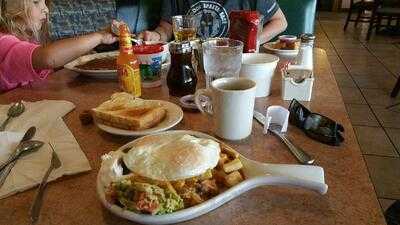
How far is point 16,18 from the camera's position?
126cm

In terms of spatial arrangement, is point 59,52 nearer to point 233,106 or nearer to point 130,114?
point 130,114

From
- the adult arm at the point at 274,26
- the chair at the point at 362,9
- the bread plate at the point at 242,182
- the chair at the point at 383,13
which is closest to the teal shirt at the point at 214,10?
the adult arm at the point at 274,26

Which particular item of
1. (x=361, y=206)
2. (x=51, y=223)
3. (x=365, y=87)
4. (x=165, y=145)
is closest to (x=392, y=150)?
(x=365, y=87)

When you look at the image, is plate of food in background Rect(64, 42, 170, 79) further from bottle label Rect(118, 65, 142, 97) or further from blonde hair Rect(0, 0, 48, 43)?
blonde hair Rect(0, 0, 48, 43)

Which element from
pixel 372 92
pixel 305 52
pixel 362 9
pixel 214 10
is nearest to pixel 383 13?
pixel 362 9

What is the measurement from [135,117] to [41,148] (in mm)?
202

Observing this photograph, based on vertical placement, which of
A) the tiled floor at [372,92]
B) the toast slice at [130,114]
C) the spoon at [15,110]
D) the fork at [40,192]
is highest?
the toast slice at [130,114]

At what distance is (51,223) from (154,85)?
2.02 ft

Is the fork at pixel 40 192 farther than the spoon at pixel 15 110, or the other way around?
Answer: the spoon at pixel 15 110

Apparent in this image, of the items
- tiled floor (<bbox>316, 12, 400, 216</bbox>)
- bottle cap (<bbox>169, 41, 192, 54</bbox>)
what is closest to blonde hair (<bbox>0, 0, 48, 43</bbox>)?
bottle cap (<bbox>169, 41, 192, 54</bbox>)

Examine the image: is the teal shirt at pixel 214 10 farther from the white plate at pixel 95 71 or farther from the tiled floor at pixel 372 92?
the tiled floor at pixel 372 92

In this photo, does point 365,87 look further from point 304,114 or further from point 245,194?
point 245,194

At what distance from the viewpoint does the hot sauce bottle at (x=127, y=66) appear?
0.91 metres

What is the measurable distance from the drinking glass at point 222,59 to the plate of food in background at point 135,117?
0.43 ft
